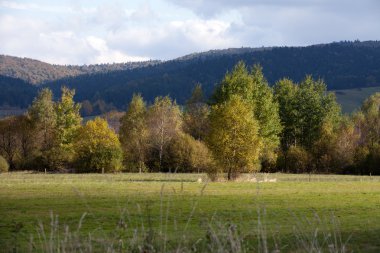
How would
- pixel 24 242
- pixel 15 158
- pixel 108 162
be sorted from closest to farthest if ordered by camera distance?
pixel 24 242 < pixel 108 162 < pixel 15 158

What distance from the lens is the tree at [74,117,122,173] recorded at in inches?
3339

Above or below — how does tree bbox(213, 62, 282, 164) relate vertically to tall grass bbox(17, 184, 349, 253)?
above

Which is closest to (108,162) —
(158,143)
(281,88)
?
(158,143)

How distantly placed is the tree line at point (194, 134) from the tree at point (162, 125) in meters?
0.16

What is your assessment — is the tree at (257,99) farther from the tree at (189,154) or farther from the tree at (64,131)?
the tree at (64,131)

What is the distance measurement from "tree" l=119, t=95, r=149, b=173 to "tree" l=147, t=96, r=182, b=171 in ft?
3.92

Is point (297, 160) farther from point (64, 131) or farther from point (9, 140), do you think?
point (9, 140)

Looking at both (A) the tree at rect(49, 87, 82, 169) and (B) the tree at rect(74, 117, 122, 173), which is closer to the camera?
(B) the tree at rect(74, 117, 122, 173)

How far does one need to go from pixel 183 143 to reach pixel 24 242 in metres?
68.7

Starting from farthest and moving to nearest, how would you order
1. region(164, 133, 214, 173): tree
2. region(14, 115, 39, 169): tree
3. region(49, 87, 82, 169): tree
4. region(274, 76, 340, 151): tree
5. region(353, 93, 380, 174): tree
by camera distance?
region(14, 115, 39, 169): tree
region(274, 76, 340, 151): tree
region(49, 87, 82, 169): tree
region(353, 93, 380, 174): tree
region(164, 133, 214, 173): tree

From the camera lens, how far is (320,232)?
67.1ft

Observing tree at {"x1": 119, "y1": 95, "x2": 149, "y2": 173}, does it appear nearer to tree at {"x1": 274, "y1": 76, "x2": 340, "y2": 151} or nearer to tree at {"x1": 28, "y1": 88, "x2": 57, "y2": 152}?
tree at {"x1": 28, "y1": 88, "x2": 57, "y2": 152}

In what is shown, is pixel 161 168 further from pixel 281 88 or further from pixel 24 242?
pixel 24 242

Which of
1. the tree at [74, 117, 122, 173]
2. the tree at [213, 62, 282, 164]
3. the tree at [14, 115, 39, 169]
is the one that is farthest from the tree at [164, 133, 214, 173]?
the tree at [14, 115, 39, 169]
